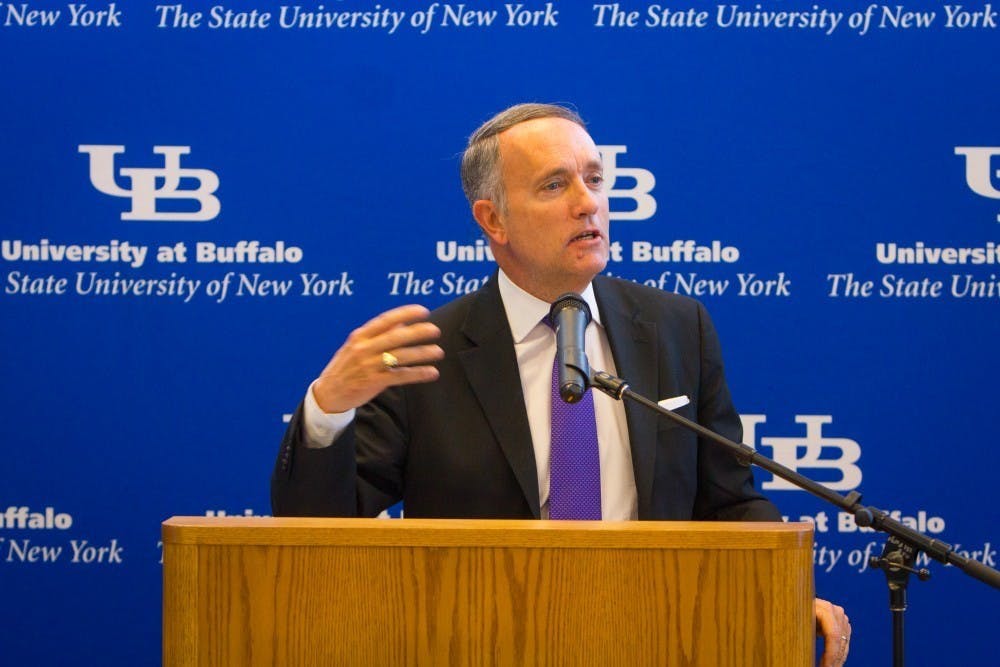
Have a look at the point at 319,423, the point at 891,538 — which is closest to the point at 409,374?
the point at 319,423

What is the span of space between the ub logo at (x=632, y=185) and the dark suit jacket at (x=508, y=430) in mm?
773

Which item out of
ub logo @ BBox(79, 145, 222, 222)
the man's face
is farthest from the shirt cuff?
ub logo @ BBox(79, 145, 222, 222)

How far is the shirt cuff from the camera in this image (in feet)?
6.32

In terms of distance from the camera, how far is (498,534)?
143cm

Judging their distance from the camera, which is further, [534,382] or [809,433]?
[809,433]

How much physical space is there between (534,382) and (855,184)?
1.34 metres

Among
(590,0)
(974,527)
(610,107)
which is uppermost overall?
(590,0)

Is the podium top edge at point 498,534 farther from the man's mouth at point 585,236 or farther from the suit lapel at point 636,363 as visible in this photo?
the man's mouth at point 585,236

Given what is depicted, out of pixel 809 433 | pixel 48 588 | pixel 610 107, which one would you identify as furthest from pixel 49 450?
pixel 809 433

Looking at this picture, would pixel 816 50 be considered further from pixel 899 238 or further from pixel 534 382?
pixel 534 382

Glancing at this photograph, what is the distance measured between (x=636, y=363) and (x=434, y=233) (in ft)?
3.35

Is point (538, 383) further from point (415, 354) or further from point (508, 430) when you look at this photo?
point (415, 354)

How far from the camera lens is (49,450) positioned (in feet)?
10.8

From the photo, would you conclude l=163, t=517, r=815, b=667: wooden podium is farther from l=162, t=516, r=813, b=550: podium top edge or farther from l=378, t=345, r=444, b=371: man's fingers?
l=378, t=345, r=444, b=371: man's fingers
